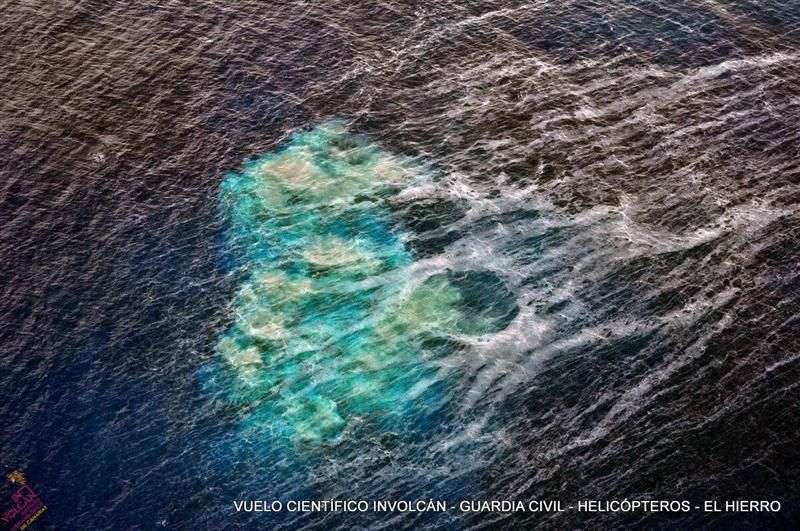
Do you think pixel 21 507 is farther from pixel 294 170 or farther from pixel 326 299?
pixel 294 170

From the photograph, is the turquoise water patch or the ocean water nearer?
the ocean water

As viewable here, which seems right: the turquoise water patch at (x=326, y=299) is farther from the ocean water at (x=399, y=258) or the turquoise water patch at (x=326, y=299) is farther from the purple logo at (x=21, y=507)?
the purple logo at (x=21, y=507)

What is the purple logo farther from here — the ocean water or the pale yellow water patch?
the pale yellow water patch

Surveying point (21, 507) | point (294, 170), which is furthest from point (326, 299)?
point (21, 507)

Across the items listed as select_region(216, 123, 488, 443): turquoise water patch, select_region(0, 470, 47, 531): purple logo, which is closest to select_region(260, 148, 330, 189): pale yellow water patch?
select_region(216, 123, 488, 443): turquoise water patch

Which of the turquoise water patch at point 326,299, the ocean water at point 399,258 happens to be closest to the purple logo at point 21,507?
the ocean water at point 399,258
